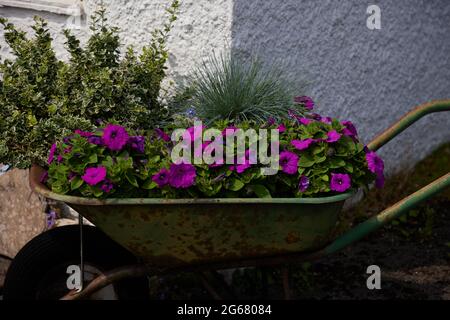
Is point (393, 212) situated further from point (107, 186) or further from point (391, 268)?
point (391, 268)

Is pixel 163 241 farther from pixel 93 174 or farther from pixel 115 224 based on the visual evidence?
pixel 93 174

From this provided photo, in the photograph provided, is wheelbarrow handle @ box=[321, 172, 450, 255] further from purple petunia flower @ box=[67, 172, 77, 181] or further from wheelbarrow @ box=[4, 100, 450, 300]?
purple petunia flower @ box=[67, 172, 77, 181]

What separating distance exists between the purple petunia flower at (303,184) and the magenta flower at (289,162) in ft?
0.12

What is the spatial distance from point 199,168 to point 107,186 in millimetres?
311

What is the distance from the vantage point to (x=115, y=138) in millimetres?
2361

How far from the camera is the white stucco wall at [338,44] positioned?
345cm

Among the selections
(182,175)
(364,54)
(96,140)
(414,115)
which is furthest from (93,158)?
(364,54)

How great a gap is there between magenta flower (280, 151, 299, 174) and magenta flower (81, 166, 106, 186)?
1.98ft

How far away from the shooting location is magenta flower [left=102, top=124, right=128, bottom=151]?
2350 millimetres

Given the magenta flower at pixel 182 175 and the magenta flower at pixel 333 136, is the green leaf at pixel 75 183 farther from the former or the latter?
the magenta flower at pixel 333 136

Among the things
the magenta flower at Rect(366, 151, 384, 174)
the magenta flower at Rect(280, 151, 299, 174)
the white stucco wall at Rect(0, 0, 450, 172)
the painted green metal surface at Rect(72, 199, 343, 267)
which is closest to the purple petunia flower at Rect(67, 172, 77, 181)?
the painted green metal surface at Rect(72, 199, 343, 267)

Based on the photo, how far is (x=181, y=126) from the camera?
2.79m

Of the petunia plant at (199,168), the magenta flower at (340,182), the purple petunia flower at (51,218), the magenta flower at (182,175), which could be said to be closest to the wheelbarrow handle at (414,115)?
the petunia plant at (199,168)

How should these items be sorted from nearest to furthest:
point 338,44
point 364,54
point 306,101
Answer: point 306,101 → point 338,44 → point 364,54
